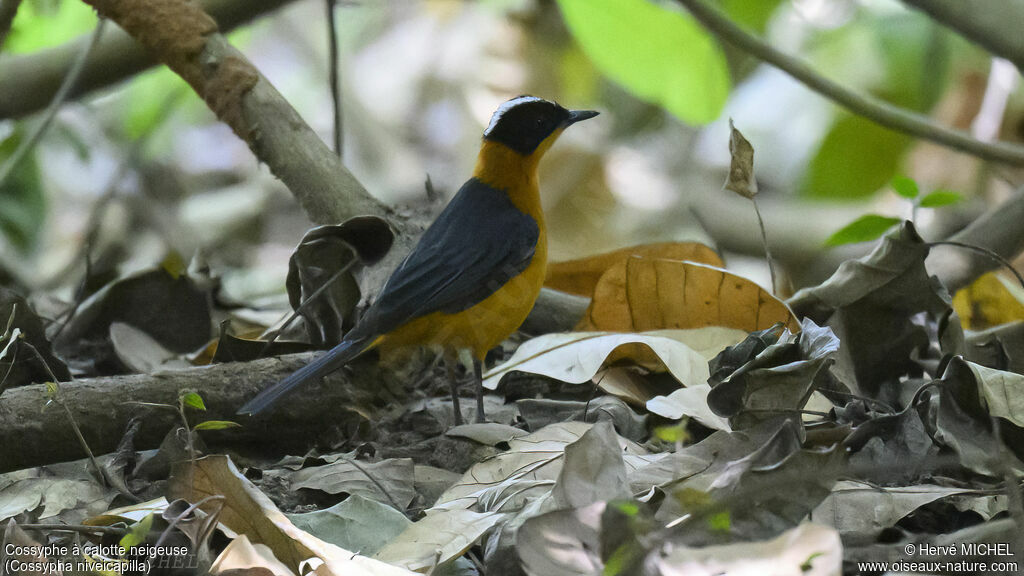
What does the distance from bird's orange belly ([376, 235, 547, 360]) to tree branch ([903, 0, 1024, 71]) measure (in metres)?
1.94

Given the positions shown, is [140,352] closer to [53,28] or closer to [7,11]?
[7,11]

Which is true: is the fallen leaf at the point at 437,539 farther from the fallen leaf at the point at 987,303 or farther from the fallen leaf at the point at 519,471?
the fallen leaf at the point at 987,303

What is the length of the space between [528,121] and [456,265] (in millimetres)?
743

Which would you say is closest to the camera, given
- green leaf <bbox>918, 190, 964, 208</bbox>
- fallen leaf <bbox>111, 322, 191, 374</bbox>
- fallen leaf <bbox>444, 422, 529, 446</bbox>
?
fallen leaf <bbox>444, 422, 529, 446</bbox>

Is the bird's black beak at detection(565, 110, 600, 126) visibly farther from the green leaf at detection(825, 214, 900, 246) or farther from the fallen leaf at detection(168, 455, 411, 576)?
the fallen leaf at detection(168, 455, 411, 576)

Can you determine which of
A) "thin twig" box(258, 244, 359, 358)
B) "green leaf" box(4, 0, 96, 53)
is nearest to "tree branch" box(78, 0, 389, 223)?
"thin twig" box(258, 244, 359, 358)

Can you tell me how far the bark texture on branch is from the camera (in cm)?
254

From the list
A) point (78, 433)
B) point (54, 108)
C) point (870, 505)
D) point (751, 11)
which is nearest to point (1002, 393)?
point (870, 505)

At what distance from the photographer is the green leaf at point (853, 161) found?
15.7ft

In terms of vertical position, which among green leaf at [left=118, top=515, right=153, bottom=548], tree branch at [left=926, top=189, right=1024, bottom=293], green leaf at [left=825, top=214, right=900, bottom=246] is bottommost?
tree branch at [left=926, top=189, right=1024, bottom=293]

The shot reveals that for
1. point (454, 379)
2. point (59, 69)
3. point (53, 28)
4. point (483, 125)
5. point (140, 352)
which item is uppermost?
point (53, 28)

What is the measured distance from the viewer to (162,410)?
8.74ft

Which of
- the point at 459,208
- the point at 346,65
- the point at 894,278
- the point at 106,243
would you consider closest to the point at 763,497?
the point at 894,278

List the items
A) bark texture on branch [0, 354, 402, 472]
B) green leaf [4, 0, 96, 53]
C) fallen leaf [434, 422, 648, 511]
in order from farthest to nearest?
green leaf [4, 0, 96, 53], bark texture on branch [0, 354, 402, 472], fallen leaf [434, 422, 648, 511]
